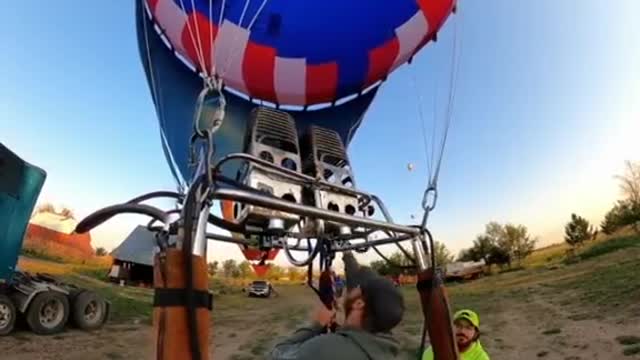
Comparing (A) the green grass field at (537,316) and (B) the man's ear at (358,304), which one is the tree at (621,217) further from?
(B) the man's ear at (358,304)

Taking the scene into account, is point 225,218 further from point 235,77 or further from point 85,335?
point 85,335

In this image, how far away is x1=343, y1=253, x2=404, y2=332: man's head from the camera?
159 cm

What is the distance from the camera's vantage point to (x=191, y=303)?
1.14m

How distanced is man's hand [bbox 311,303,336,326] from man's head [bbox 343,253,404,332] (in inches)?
5.0

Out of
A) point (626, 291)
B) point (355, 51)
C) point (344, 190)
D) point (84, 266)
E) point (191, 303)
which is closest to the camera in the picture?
point (191, 303)

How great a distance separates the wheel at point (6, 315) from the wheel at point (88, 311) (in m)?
1.08

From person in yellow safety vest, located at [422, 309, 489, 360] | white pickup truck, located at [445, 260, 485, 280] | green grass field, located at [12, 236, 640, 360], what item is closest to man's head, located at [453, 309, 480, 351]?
person in yellow safety vest, located at [422, 309, 489, 360]

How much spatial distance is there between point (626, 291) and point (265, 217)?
1009cm

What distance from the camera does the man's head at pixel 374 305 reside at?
1.59 m

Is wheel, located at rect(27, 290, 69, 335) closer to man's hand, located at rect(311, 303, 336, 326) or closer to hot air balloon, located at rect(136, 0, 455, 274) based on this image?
hot air balloon, located at rect(136, 0, 455, 274)

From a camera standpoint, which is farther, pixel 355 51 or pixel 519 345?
pixel 519 345

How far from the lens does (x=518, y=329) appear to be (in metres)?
9.07

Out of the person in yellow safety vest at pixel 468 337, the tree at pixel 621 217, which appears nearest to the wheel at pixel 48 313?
the person in yellow safety vest at pixel 468 337

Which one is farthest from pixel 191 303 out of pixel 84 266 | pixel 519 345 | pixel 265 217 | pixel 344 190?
pixel 84 266
